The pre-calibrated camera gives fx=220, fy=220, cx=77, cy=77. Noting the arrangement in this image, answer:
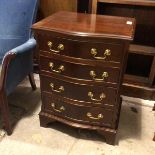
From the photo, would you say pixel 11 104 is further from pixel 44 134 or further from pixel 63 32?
pixel 63 32

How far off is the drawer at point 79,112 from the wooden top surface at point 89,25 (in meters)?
0.48

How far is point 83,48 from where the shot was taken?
48.9 inches

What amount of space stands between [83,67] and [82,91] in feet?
0.56

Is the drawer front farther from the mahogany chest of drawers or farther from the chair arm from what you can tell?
the chair arm

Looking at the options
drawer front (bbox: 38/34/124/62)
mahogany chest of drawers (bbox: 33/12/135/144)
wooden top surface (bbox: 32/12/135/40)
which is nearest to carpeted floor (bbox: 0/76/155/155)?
mahogany chest of drawers (bbox: 33/12/135/144)

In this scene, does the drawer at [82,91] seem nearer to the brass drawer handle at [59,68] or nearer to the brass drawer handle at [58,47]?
the brass drawer handle at [59,68]

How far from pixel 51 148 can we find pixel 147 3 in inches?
48.9

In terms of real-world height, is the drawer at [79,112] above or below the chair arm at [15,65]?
below

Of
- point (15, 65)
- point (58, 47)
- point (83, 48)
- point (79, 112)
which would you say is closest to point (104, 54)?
point (83, 48)

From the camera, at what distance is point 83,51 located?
4.10 feet

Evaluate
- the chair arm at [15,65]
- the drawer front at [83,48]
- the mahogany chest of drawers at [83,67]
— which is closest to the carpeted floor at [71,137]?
the mahogany chest of drawers at [83,67]

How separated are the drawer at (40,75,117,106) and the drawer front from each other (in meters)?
0.20

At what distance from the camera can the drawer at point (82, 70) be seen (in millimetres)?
1279

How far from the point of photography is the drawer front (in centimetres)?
121
